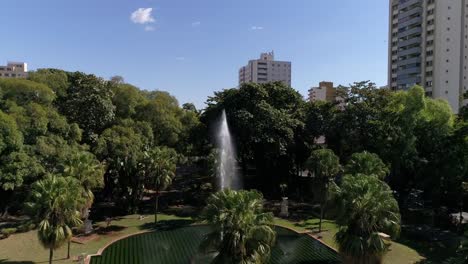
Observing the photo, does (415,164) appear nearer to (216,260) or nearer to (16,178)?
(216,260)

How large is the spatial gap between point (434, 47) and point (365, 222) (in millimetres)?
68098

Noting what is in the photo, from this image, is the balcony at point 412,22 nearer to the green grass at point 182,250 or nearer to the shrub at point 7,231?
the green grass at point 182,250

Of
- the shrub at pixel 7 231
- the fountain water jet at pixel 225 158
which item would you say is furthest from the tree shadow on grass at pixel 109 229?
the fountain water jet at pixel 225 158

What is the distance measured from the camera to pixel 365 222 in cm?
1631

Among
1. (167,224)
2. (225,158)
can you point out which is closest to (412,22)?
(225,158)

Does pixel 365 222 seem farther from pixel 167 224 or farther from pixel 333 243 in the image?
pixel 167 224

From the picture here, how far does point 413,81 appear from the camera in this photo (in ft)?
258

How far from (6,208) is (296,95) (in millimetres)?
30426

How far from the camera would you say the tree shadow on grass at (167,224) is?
3184 cm

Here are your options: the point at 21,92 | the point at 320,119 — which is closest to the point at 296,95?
the point at 320,119

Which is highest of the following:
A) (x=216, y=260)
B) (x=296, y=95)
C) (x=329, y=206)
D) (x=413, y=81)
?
(x=413, y=81)

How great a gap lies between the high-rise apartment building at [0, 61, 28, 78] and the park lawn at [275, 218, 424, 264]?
126038mm

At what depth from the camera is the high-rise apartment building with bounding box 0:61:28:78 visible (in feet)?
449

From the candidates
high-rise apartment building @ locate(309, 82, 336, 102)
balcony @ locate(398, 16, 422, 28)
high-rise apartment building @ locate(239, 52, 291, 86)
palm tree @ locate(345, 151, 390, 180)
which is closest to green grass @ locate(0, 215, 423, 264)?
palm tree @ locate(345, 151, 390, 180)
